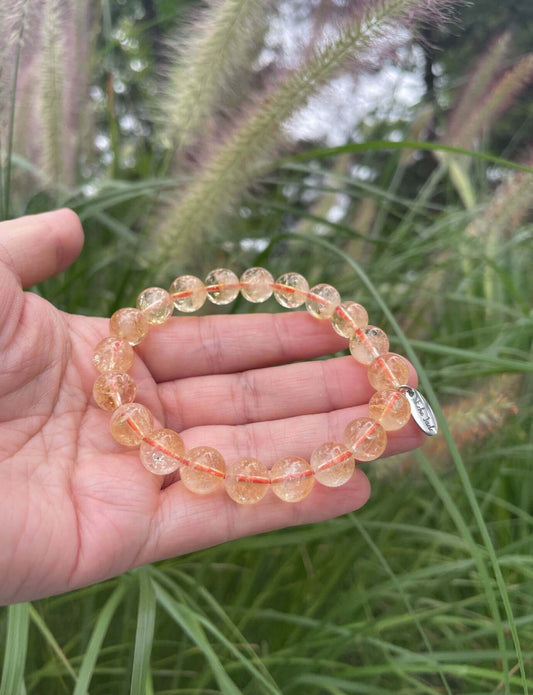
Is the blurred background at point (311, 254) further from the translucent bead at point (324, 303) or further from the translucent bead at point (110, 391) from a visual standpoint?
the translucent bead at point (110, 391)

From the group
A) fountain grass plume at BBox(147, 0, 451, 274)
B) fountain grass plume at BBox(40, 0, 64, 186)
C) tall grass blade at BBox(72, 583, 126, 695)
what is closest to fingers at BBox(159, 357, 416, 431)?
fountain grass plume at BBox(147, 0, 451, 274)

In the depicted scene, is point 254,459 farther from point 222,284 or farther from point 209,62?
point 209,62

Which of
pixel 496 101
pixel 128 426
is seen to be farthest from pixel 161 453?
pixel 496 101

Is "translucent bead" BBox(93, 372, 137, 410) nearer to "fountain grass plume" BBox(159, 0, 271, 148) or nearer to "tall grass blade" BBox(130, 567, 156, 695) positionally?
"tall grass blade" BBox(130, 567, 156, 695)

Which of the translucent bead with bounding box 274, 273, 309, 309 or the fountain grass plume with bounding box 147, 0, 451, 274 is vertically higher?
the fountain grass plume with bounding box 147, 0, 451, 274

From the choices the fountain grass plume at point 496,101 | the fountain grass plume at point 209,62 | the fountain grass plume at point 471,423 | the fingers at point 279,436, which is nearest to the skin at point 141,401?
the fingers at point 279,436

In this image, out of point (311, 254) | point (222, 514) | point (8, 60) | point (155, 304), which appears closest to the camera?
point (222, 514)
